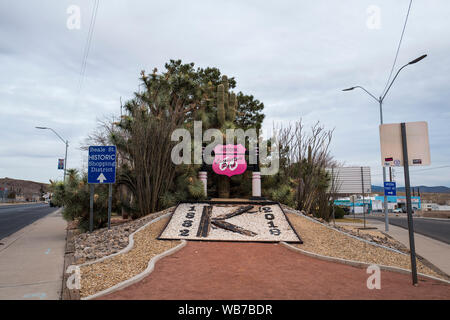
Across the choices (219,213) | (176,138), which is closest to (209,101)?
(176,138)

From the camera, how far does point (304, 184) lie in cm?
1836

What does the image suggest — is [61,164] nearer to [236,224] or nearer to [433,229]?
[236,224]

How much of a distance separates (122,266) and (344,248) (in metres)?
6.28

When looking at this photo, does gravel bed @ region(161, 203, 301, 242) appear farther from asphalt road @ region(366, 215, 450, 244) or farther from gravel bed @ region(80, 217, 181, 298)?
asphalt road @ region(366, 215, 450, 244)

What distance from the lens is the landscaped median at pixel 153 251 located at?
6547mm

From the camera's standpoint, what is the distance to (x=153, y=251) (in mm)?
8891

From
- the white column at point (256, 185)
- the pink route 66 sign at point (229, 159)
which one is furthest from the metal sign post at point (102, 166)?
the white column at point (256, 185)

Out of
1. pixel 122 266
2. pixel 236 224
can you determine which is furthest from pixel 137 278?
pixel 236 224

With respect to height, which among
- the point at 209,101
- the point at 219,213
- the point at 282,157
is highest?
the point at 209,101

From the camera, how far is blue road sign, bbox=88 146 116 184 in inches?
494

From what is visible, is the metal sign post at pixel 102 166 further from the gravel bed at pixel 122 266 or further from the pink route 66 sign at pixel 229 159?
the pink route 66 sign at pixel 229 159

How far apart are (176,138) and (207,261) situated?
27.7ft

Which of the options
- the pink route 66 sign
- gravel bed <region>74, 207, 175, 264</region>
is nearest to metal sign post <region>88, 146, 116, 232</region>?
gravel bed <region>74, 207, 175, 264</region>
